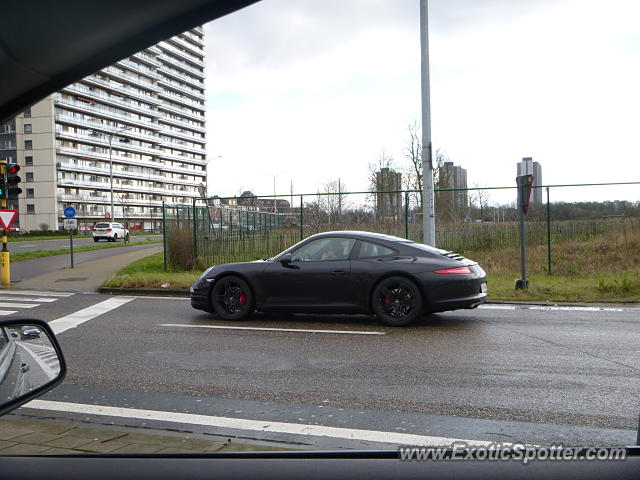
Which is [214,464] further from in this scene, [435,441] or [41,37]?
[435,441]

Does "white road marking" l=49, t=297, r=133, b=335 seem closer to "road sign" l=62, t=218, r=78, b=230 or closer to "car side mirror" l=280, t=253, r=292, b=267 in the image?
"car side mirror" l=280, t=253, r=292, b=267

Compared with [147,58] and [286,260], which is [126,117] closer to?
[147,58]

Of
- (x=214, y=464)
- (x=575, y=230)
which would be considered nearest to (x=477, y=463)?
(x=214, y=464)

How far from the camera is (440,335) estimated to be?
7.94m

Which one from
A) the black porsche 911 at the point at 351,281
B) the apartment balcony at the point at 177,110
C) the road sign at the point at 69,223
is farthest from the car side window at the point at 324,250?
the road sign at the point at 69,223

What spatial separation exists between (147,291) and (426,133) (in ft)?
24.7

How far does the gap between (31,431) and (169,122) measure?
6.85 feet

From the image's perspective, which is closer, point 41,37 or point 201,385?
point 41,37

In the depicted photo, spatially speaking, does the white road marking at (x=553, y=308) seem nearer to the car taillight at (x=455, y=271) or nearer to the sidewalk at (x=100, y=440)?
the car taillight at (x=455, y=271)

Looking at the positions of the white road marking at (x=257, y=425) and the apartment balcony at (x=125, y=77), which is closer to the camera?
the apartment balcony at (x=125, y=77)

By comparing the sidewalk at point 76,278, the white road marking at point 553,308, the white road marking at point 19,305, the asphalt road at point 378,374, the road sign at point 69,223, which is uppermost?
the road sign at point 69,223

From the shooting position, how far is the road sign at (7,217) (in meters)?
15.5

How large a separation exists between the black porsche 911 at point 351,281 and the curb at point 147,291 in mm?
4069

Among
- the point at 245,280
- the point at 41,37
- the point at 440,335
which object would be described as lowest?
the point at 440,335
